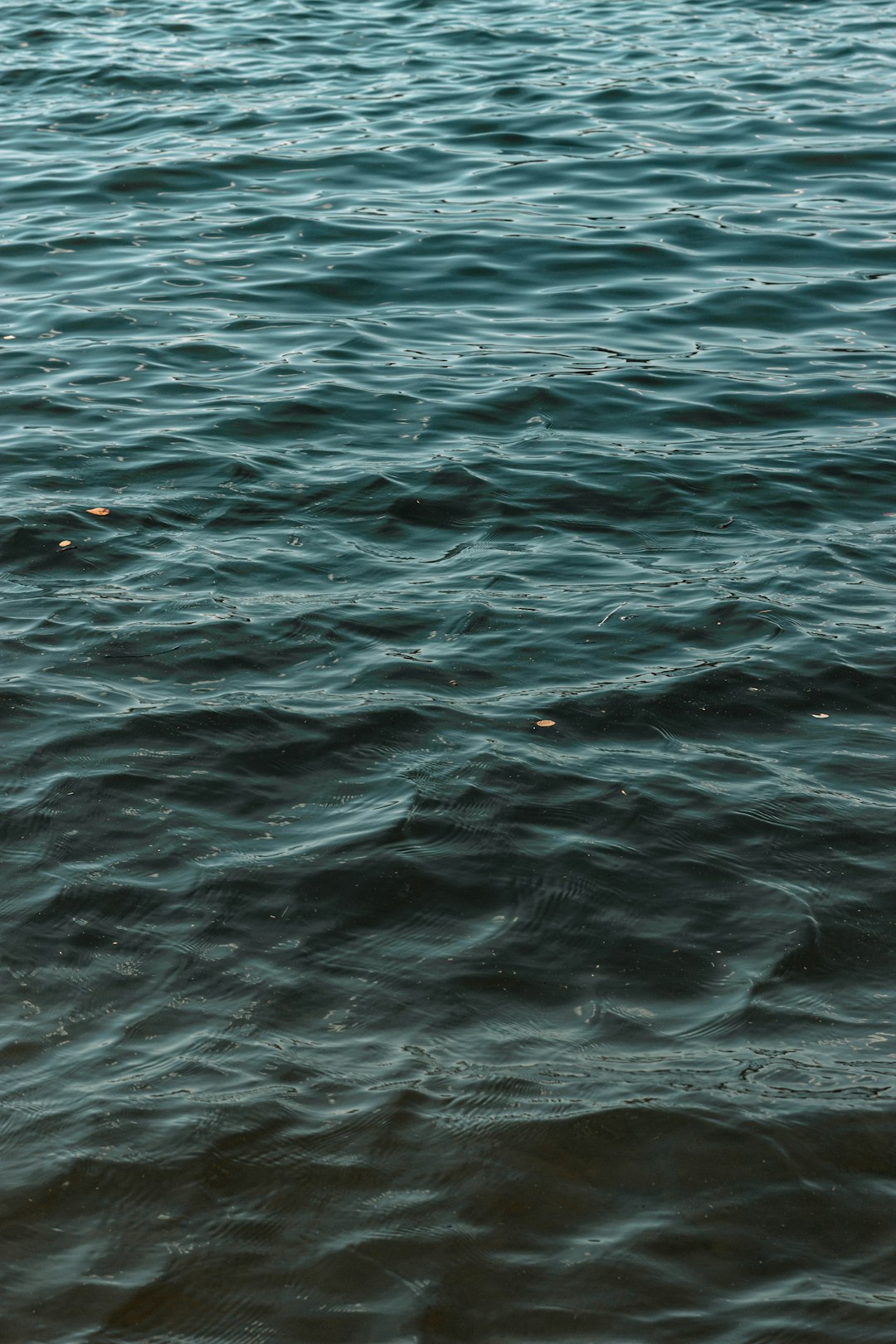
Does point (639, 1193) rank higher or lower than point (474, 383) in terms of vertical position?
lower

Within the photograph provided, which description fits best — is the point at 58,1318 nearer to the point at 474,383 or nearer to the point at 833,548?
the point at 833,548

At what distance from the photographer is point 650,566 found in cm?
625

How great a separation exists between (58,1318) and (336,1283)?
23.7 inches

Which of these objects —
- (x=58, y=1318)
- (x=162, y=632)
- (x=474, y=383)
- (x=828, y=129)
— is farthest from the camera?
(x=828, y=129)

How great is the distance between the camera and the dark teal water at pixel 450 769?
11.0 feet

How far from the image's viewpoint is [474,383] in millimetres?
8023

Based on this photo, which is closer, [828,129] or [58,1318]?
[58,1318]

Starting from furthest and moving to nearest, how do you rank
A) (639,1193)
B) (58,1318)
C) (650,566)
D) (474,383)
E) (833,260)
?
(833,260) < (474,383) < (650,566) < (639,1193) < (58,1318)

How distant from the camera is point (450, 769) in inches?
194

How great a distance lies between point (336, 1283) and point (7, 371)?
6.30 m

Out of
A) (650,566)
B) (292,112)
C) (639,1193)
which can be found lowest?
(639,1193)

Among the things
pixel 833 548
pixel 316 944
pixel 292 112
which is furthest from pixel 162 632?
pixel 292 112

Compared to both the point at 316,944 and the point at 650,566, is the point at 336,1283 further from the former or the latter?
the point at 650,566

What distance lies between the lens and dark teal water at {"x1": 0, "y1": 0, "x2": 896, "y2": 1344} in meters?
3.37
